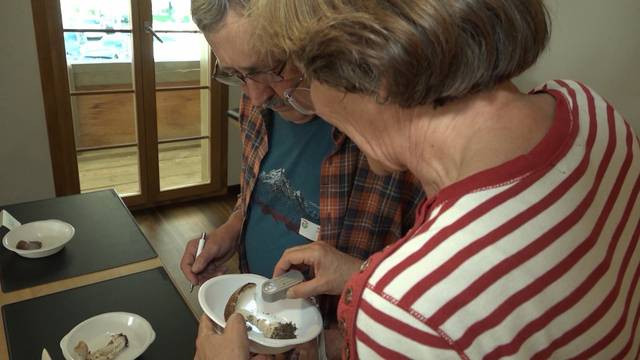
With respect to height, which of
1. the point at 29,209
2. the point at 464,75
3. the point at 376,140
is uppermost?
the point at 464,75

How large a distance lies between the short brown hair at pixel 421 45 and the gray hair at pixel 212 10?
0.45 metres

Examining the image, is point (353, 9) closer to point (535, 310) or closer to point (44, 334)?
point (535, 310)

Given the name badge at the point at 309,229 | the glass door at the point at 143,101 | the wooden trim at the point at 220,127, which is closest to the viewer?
the name badge at the point at 309,229

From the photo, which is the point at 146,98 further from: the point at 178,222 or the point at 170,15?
the point at 178,222

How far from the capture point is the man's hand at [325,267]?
1.00 m

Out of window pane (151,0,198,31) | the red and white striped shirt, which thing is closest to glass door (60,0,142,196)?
window pane (151,0,198,31)

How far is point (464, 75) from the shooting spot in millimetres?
521

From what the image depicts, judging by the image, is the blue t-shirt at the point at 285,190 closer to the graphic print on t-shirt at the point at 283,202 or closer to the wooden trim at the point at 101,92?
the graphic print on t-shirt at the point at 283,202

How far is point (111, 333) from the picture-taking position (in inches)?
43.8

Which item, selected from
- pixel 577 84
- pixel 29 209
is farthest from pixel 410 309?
pixel 29 209

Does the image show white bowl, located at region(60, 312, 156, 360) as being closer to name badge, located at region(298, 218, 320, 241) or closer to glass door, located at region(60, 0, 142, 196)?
name badge, located at region(298, 218, 320, 241)

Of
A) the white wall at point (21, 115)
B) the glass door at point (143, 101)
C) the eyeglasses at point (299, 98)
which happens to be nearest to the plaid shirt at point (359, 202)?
the eyeglasses at point (299, 98)

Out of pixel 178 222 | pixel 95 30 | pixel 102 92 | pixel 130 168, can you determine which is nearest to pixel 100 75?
pixel 102 92

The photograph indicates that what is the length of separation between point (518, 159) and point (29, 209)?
1.71m
